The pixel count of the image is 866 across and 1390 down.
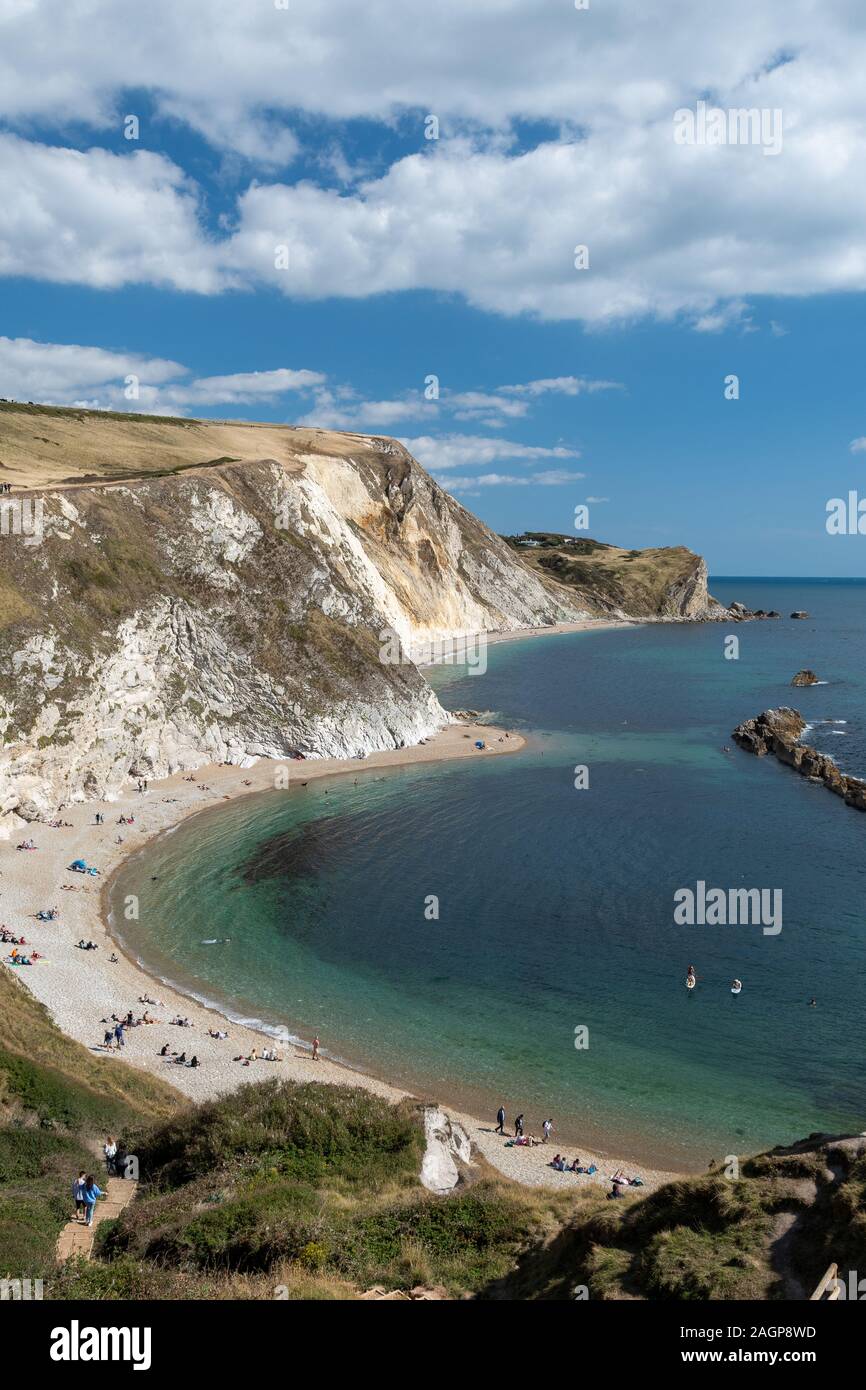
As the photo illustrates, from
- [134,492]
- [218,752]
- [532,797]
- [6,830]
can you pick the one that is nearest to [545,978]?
[532,797]

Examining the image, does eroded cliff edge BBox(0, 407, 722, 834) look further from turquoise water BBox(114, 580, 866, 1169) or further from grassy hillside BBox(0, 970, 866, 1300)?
grassy hillside BBox(0, 970, 866, 1300)

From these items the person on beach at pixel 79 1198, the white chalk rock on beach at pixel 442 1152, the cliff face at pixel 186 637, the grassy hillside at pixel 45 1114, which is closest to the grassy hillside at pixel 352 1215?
the grassy hillside at pixel 45 1114

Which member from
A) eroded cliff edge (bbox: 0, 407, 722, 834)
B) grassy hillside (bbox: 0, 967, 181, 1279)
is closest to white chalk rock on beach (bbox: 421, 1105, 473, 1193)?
grassy hillside (bbox: 0, 967, 181, 1279)

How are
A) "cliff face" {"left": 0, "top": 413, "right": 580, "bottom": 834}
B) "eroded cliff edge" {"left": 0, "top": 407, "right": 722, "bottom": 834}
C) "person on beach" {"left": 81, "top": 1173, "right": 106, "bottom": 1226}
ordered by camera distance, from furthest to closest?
"eroded cliff edge" {"left": 0, "top": 407, "right": 722, "bottom": 834}, "cliff face" {"left": 0, "top": 413, "right": 580, "bottom": 834}, "person on beach" {"left": 81, "top": 1173, "right": 106, "bottom": 1226}

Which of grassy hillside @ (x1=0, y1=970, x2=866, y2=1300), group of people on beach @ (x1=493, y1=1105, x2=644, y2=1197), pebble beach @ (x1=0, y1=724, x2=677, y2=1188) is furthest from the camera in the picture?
pebble beach @ (x1=0, y1=724, x2=677, y2=1188)

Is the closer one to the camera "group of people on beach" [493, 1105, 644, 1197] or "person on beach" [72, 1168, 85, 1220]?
"person on beach" [72, 1168, 85, 1220]

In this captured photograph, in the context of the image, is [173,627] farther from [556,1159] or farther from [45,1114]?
[556,1159]

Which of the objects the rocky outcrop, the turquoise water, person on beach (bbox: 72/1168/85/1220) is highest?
the rocky outcrop

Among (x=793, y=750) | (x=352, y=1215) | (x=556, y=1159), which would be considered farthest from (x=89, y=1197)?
(x=793, y=750)
